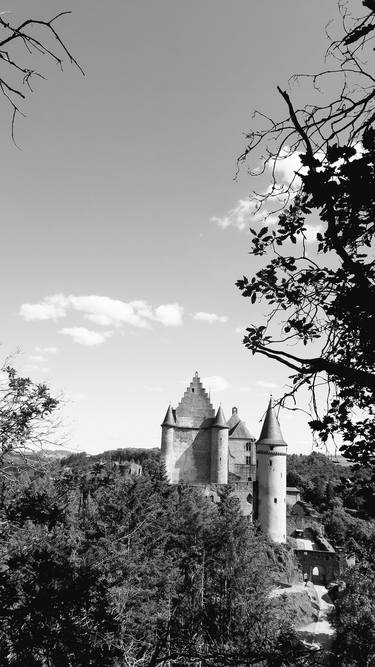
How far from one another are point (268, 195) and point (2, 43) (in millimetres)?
2904

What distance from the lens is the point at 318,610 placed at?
32.8 metres

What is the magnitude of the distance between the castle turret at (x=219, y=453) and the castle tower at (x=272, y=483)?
3.12 metres

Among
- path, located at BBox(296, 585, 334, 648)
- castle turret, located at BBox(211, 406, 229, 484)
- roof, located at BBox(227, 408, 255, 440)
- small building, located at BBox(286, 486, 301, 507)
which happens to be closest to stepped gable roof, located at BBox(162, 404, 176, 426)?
castle turret, located at BBox(211, 406, 229, 484)

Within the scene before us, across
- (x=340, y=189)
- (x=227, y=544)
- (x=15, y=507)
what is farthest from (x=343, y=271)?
(x=227, y=544)

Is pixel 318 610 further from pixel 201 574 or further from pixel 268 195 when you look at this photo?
pixel 268 195

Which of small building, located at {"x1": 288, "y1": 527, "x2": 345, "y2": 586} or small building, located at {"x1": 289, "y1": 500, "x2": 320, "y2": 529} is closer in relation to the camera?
small building, located at {"x1": 288, "y1": 527, "x2": 345, "y2": 586}

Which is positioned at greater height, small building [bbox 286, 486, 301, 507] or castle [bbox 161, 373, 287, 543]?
castle [bbox 161, 373, 287, 543]

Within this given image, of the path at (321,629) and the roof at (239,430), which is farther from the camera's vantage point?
the roof at (239,430)

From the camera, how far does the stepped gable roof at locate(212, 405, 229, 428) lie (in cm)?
3994

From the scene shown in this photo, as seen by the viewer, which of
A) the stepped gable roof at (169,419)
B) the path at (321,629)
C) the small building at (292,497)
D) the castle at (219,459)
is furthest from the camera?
the small building at (292,497)

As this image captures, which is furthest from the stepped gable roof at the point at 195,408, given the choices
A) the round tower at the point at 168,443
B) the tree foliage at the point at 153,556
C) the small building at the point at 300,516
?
the small building at the point at 300,516

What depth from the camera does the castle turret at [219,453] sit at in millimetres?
39250

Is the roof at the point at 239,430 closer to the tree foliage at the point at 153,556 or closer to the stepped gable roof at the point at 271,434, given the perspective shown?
the stepped gable roof at the point at 271,434

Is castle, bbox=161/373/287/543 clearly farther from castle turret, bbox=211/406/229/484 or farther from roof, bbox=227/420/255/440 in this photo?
roof, bbox=227/420/255/440
